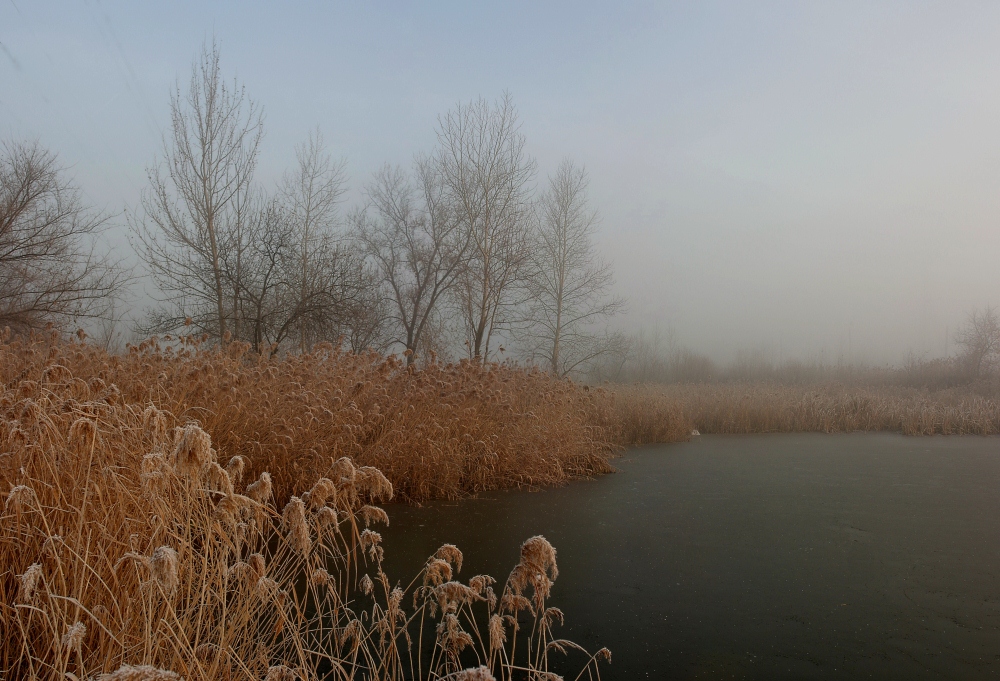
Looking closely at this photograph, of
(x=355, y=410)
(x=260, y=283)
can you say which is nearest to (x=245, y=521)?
(x=355, y=410)

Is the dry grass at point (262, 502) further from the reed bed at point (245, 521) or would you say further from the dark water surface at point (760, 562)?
the dark water surface at point (760, 562)

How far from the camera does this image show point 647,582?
403 cm

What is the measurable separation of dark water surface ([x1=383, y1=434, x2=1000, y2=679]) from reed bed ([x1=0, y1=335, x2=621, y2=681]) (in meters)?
0.43

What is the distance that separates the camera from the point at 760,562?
4.46m

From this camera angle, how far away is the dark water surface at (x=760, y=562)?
310 centimetres

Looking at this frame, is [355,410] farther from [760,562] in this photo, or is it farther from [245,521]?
[760,562]

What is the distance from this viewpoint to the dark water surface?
310 cm

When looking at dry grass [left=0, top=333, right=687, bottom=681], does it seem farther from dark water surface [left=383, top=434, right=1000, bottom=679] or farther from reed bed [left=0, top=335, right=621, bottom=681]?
dark water surface [left=383, top=434, right=1000, bottom=679]

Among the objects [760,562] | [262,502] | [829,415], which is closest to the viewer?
[262,502]

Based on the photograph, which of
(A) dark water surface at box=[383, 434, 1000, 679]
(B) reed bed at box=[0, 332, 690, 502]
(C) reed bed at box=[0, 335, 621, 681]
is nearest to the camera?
(C) reed bed at box=[0, 335, 621, 681]

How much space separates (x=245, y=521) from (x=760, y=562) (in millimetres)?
3547

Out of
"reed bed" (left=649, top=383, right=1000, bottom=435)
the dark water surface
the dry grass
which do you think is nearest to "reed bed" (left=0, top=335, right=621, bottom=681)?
the dry grass

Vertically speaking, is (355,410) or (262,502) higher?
(355,410)

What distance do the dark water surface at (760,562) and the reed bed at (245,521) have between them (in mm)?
432
